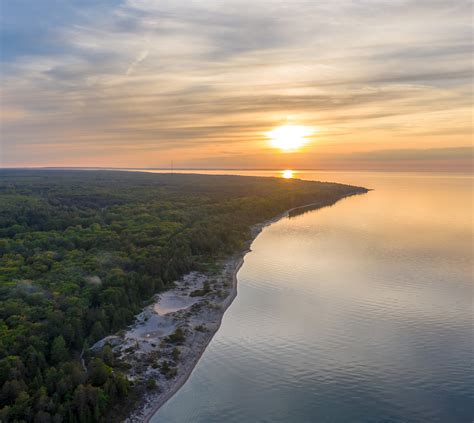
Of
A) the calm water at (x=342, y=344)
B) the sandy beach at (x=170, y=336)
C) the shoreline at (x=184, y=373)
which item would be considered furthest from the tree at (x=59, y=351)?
the calm water at (x=342, y=344)

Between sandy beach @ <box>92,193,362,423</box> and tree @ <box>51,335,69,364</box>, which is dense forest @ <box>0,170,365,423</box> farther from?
sandy beach @ <box>92,193,362,423</box>

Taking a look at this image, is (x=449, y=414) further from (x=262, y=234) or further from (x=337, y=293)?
(x=262, y=234)

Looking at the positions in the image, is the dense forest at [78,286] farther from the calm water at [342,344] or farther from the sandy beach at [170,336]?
the calm water at [342,344]

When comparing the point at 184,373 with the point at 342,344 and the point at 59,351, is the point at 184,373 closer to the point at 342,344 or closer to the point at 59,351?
the point at 59,351

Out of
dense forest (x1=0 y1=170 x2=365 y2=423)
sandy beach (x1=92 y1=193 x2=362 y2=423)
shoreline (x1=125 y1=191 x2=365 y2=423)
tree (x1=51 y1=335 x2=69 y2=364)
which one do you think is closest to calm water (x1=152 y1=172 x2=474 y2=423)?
shoreline (x1=125 y1=191 x2=365 y2=423)

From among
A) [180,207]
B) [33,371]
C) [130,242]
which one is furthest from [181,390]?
[180,207]

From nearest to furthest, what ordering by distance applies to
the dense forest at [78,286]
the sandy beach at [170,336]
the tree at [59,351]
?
the dense forest at [78,286], the sandy beach at [170,336], the tree at [59,351]
